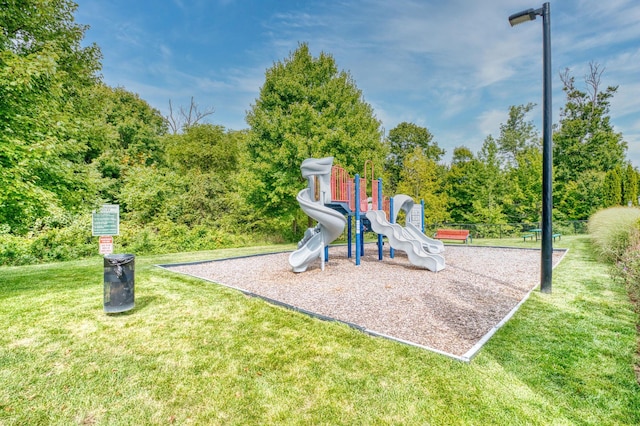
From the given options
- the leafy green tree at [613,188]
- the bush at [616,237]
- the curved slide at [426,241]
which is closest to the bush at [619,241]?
the bush at [616,237]

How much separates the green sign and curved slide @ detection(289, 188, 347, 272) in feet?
14.1

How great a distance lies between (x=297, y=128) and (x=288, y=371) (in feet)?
48.4

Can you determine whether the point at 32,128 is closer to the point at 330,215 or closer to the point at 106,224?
the point at 106,224

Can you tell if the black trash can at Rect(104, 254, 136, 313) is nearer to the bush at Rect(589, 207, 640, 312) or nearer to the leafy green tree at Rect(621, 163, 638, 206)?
the bush at Rect(589, 207, 640, 312)

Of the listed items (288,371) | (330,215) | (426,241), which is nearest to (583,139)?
(426,241)

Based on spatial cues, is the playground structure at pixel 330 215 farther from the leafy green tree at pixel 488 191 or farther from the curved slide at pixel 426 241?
the leafy green tree at pixel 488 191

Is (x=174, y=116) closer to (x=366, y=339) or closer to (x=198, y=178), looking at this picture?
(x=198, y=178)

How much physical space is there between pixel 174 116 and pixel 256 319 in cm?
3366

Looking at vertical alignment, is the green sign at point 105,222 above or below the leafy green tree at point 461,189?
below

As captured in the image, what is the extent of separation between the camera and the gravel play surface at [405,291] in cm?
442

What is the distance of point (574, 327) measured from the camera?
4.40 m

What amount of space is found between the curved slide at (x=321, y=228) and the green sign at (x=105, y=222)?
169 inches

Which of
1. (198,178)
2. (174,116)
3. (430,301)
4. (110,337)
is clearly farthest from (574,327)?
(174,116)

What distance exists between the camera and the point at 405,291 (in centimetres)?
653
